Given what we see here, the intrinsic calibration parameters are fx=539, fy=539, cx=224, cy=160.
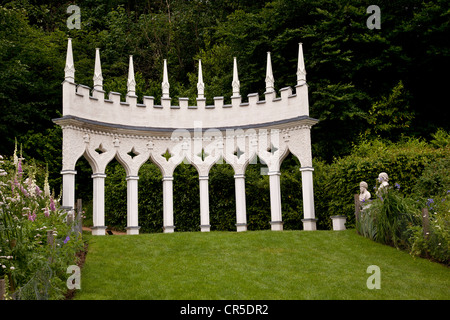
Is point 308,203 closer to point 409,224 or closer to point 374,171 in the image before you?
point 374,171

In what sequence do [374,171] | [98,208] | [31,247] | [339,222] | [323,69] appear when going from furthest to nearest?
[323,69], [98,208], [374,171], [339,222], [31,247]

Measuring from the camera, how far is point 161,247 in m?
17.0

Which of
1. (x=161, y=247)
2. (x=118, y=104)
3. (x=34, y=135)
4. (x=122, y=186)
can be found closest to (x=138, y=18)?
(x=34, y=135)

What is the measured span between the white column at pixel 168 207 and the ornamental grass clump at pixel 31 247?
379 inches

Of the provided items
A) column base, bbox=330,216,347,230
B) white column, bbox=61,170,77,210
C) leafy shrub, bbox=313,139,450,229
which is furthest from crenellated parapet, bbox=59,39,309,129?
column base, bbox=330,216,347,230

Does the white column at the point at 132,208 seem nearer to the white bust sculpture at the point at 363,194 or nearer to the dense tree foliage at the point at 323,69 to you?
the dense tree foliage at the point at 323,69

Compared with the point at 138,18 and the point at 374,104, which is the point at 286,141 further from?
the point at 138,18

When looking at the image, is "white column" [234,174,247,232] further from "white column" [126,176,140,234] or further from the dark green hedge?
"white column" [126,176,140,234]

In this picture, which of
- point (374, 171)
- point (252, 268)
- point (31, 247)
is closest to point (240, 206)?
point (374, 171)

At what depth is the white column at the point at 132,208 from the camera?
75.0 ft

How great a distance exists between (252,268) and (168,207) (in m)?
10.1

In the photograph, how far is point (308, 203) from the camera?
2222 centimetres

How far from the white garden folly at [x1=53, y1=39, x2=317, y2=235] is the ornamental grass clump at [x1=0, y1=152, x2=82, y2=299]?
8.18 m

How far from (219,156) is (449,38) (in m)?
15.1
